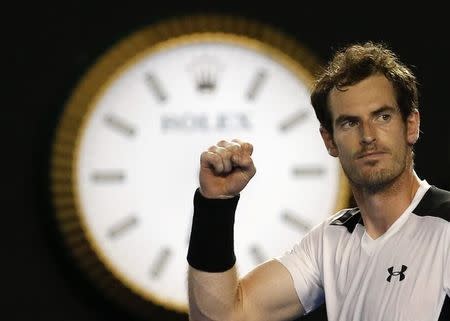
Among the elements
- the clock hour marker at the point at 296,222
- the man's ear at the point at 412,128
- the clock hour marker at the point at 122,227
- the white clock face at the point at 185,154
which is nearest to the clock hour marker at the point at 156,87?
the white clock face at the point at 185,154

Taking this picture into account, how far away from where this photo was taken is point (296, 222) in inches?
138

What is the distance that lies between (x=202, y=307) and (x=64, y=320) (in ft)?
3.82

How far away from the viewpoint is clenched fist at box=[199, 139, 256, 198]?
2340 millimetres

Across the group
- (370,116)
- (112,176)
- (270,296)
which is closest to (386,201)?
(370,116)

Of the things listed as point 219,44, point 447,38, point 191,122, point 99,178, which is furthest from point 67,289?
point 447,38

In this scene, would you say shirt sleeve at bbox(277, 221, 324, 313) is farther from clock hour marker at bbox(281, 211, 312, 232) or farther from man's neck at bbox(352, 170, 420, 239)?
clock hour marker at bbox(281, 211, 312, 232)

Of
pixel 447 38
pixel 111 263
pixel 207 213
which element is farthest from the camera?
pixel 447 38

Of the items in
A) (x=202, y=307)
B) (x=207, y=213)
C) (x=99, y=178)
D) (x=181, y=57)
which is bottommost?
(x=202, y=307)

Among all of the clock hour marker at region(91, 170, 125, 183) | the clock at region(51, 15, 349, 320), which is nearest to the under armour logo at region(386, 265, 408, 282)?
the clock at region(51, 15, 349, 320)

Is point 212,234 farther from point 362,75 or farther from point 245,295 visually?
point 362,75

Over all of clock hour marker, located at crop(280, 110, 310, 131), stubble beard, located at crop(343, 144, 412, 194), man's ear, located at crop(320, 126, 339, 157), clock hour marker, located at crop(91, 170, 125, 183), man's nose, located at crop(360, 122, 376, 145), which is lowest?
Answer: stubble beard, located at crop(343, 144, 412, 194)

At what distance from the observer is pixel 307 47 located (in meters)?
3.58

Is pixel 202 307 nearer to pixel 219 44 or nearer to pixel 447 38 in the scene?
pixel 219 44

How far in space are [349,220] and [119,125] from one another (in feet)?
3.92
